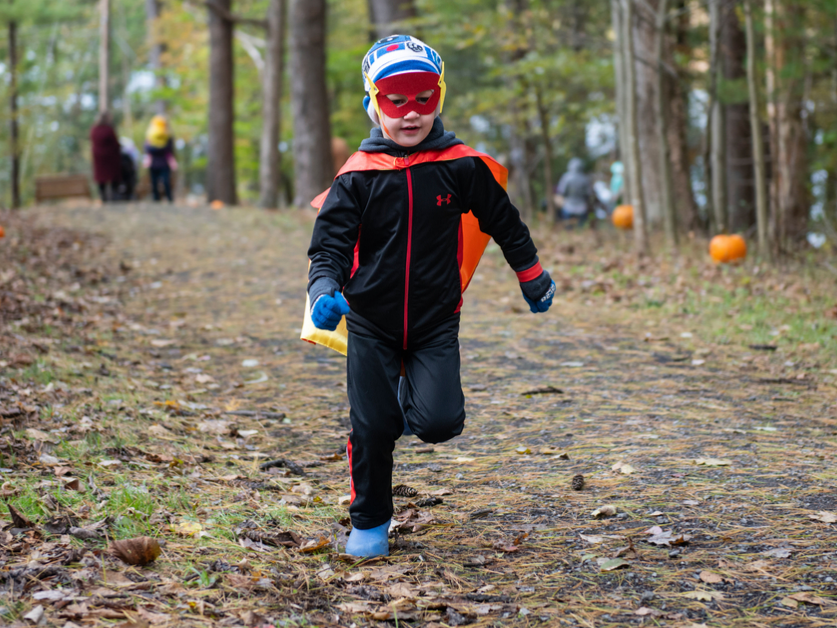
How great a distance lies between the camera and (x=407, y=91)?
3018mm

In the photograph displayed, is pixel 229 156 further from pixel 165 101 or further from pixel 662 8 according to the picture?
pixel 165 101

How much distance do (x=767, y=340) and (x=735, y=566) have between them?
3992 mm

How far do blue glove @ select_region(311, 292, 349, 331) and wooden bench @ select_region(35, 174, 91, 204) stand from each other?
19.3 m

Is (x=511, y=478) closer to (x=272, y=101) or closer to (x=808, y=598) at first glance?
→ (x=808, y=598)

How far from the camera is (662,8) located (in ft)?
31.2

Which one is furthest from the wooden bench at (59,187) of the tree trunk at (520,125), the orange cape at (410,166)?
the orange cape at (410,166)

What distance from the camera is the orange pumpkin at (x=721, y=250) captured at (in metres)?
9.58

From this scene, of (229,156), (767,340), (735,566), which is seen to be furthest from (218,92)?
(735,566)

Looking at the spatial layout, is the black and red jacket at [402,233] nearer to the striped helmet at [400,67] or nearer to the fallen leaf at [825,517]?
the striped helmet at [400,67]

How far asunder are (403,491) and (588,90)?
17.2 metres

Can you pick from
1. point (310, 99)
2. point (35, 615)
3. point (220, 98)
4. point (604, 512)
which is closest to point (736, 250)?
point (604, 512)

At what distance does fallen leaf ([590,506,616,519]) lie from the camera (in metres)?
3.38

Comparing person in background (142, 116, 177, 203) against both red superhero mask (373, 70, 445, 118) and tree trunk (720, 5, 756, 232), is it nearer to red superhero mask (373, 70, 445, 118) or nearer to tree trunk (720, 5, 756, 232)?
tree trunk (720, 5, 756, 232)

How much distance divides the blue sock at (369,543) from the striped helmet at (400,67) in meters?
1.61
